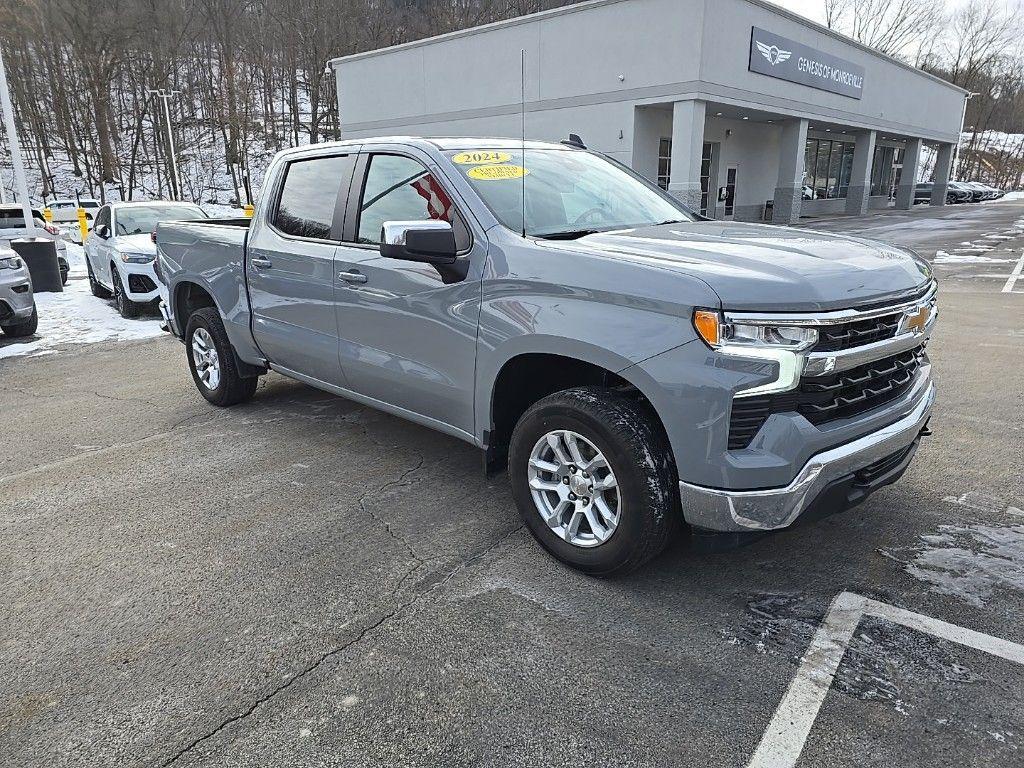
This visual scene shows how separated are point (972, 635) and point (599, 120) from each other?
910 inches

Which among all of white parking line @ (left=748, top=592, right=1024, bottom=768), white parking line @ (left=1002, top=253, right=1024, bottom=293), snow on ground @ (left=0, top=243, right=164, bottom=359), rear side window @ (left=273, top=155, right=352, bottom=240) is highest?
rear side window @ (left=273, top=155, right=352, bottom=240)

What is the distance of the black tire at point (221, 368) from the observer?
562cm

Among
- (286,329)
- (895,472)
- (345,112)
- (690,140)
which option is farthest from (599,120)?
(895,472)

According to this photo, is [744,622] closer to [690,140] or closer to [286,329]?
[286,329]

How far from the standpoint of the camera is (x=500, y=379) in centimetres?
346

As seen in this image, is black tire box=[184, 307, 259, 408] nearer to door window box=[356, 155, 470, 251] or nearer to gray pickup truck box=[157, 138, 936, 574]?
gray pickup truck box=[157, 138, 936, 574]

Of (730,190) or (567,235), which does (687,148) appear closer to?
(730,190)

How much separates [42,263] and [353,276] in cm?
1133

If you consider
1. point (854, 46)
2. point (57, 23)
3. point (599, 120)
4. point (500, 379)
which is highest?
point (57, 23)

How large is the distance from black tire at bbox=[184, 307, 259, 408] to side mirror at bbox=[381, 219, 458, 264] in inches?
108

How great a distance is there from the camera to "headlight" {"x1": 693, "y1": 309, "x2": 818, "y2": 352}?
2602mm

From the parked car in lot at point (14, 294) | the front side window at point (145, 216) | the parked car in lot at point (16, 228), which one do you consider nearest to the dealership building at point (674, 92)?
the front side window at point (145, 216)

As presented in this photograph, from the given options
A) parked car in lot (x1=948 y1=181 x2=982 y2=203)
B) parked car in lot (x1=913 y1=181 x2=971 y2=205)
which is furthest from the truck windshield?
parked car in lot (x1=948 y1=181 x2=982 y2=203)

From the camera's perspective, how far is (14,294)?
Result: 874 centimetres
